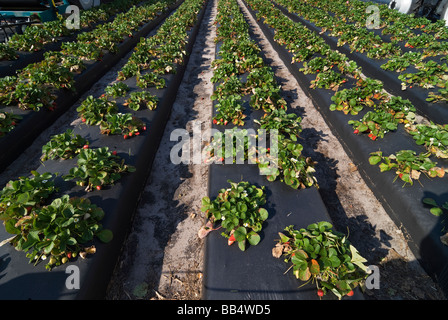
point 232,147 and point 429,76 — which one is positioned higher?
point 429,76

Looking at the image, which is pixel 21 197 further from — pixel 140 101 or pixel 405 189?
pixel 405 189

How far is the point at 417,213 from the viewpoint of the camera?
379 cm

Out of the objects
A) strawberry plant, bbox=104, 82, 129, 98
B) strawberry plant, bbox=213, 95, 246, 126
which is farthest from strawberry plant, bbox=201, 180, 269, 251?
strawberry plant, bbox=104, 82, 129, 98

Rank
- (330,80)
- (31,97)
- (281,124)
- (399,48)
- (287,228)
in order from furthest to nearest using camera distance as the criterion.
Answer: (399,48) → (330,80) → (31,97) → (281,124) → (287,228)

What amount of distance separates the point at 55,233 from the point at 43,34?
12758 mm

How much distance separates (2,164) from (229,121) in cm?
602

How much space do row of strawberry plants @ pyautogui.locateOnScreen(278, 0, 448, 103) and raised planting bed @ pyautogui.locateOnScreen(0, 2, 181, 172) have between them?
38.6ft

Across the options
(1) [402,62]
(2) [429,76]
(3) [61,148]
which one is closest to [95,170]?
(3) [61,148]

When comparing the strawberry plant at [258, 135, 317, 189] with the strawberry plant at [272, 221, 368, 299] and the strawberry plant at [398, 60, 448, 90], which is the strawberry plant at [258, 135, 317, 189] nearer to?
the strawberry plant at [272, 221, 368, 299]

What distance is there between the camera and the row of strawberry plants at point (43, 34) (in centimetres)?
886

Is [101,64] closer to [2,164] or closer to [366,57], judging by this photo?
[2,164]

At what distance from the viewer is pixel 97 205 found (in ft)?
12.3

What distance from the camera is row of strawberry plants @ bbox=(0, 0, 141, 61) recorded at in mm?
8860
